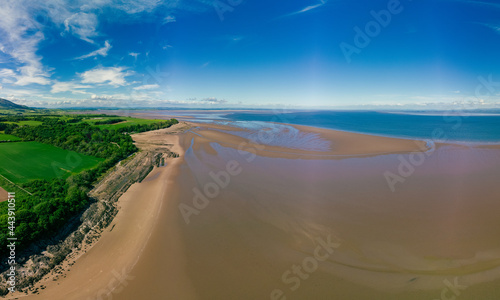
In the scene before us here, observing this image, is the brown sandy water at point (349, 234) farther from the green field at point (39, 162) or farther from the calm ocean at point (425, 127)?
the calm ocean at point (425, 127)

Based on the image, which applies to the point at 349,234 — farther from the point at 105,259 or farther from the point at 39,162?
the point at 39,162

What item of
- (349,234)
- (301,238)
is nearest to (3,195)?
(301,238)

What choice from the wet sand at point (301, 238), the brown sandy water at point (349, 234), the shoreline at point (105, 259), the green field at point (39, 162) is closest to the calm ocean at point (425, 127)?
the wet sand at point (301, 238)

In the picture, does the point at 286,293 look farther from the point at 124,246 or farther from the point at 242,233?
the point at 124,246

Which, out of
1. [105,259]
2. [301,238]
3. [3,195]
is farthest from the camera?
[3,195]

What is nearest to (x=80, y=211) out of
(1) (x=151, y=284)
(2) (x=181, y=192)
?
(2) (x=181, y=192)

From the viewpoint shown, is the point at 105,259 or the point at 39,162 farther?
the point at 39,162

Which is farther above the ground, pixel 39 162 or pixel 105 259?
pixel 39 162

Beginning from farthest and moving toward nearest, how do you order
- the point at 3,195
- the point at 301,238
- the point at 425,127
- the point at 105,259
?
the point at 425,127 < the point at 3,195 < the point at 301,238 < the point at 105,259
